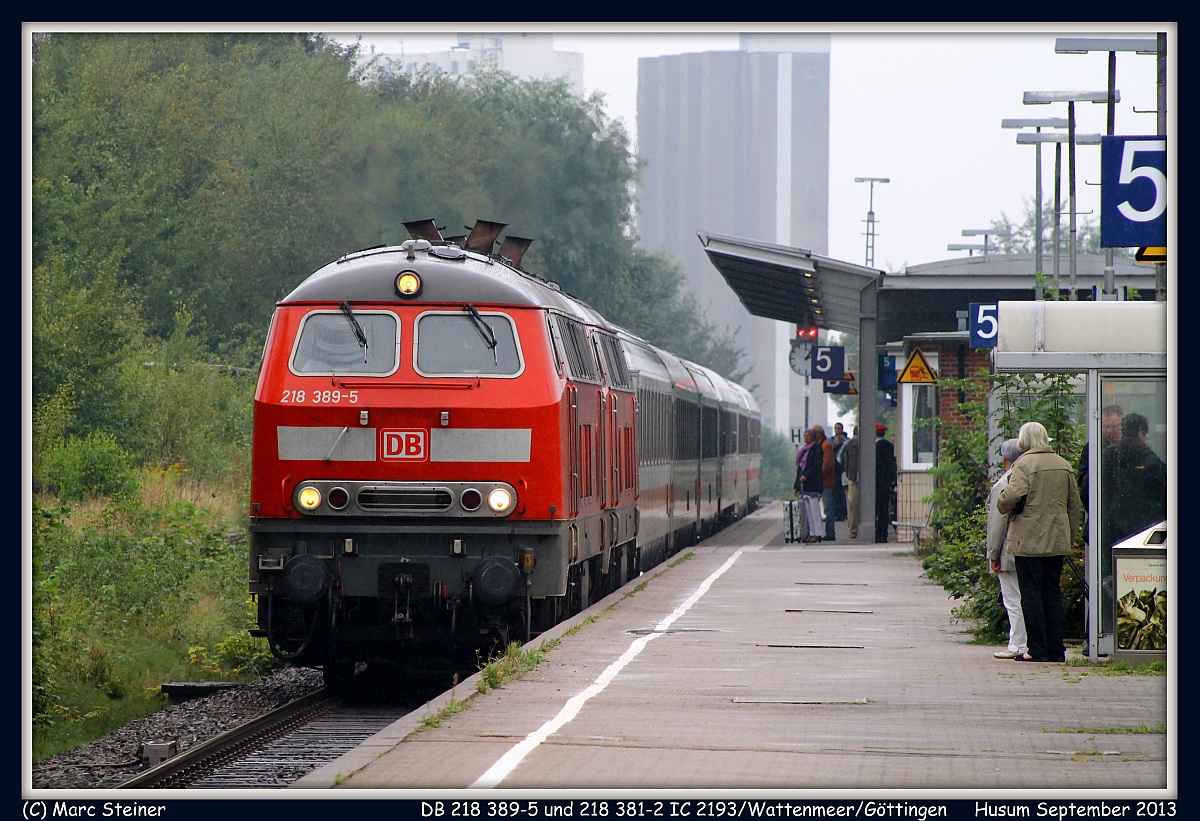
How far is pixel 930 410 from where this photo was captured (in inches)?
1059

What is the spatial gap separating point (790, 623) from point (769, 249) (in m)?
9.66

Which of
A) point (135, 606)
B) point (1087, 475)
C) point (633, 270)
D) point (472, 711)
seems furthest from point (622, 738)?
point (633, 270)

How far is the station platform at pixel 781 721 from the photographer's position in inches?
304

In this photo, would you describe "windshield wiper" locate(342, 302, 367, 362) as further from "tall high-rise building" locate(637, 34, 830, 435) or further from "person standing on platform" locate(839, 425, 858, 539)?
"person standing on platform" locate(839, 425, 858, 539)

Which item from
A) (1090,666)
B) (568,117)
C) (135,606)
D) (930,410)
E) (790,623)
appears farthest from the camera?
(568,117)

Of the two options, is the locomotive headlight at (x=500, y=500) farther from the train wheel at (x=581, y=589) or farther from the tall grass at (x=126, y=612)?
the tall grass at (x=126, y=612)

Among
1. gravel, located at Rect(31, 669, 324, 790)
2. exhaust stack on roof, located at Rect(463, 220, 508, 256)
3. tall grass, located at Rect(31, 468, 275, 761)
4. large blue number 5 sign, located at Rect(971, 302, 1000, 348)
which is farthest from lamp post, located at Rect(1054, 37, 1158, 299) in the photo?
tall grass, located at Rect(31, 468, 275, 761)

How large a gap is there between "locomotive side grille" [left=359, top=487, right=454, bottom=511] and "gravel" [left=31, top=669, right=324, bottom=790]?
1987 millimetres

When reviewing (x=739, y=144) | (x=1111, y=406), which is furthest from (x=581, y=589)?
(x=739, y=144)

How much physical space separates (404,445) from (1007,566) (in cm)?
446

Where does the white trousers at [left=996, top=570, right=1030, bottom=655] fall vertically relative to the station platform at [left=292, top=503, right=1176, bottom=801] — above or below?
above

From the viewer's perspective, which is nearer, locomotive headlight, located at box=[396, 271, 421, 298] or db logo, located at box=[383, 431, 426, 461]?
db logo, located at box=[383, 431, 426, 461]

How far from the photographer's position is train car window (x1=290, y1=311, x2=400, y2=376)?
12.8 metres

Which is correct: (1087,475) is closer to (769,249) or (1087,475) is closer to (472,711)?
(472,711)
